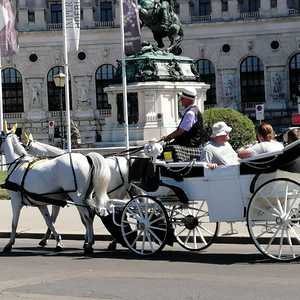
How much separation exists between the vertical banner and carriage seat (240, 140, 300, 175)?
24.6 metres

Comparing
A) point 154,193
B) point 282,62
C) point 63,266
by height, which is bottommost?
point 63,266

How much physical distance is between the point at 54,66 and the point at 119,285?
74.3 m

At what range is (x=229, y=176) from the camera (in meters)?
12.9

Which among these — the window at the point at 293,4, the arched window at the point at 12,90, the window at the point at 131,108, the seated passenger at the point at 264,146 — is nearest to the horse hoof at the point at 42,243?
the seated passenger at the point at 264,146

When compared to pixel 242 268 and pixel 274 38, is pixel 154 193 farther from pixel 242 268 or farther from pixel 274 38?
pixel 274 38

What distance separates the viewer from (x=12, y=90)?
277ft

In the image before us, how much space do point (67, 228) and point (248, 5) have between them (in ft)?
223

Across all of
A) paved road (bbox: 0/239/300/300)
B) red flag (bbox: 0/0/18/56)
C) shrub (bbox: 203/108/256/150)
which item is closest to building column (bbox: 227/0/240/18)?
shrub (bbox: 203/108/256/150)

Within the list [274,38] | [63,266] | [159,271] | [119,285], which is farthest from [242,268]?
[274,38]

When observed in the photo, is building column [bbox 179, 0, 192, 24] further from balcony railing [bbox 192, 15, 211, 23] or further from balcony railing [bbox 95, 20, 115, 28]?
balcony railing [bbox 95, 20, 115, 28]

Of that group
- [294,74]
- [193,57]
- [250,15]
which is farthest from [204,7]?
[294,74]

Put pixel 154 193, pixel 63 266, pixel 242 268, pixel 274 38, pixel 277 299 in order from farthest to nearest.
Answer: pixel 274 38
pixel 154 193
pixel 63 266
pixel 242 268
pixel 277 299

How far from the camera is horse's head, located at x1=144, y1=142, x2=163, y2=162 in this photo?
1364 cm

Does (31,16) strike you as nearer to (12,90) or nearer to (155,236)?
(12,90)
